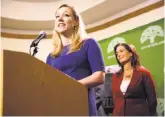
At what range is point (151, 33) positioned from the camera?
313cm

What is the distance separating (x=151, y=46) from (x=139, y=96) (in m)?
0.53

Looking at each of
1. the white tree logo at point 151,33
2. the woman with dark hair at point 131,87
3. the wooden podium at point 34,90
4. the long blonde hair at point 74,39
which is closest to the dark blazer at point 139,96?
the woman with dark hair at point 131,87

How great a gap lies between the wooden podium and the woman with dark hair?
1.81 meters

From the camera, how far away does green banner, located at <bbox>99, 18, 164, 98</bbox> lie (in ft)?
9.77

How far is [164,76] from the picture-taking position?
2.93 m

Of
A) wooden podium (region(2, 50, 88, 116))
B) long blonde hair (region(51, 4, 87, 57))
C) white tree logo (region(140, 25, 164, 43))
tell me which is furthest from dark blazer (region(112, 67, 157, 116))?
wooden podium (region(2, 50, 88, 116))

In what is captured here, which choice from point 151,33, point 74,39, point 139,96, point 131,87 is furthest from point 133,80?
point 74,39

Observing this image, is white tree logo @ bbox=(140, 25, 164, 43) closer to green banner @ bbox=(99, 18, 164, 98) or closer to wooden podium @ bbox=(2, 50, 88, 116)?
green banner @ bbox=(99, 18, 164, 98)

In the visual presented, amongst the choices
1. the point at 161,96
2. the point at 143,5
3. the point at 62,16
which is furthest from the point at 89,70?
the point at 143,5

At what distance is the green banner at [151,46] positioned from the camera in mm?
2979

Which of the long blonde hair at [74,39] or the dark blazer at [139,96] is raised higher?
the long blonde hair at [74,39]

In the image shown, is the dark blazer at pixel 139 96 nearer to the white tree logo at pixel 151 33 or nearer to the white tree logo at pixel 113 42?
the white tree logo at pixel 151 33

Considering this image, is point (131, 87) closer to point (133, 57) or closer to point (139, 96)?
point (139, 96)

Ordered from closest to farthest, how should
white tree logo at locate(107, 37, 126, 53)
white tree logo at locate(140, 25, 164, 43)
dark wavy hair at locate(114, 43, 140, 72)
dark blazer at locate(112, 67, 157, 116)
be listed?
dark blazer at locate(112, 67, 157, 116), white tree logo at locate(140, 25, 164, 43), dark wavy hair at locate(114, 43, 140, 72), white tree logo at locate(107, 37, 126, 53)
